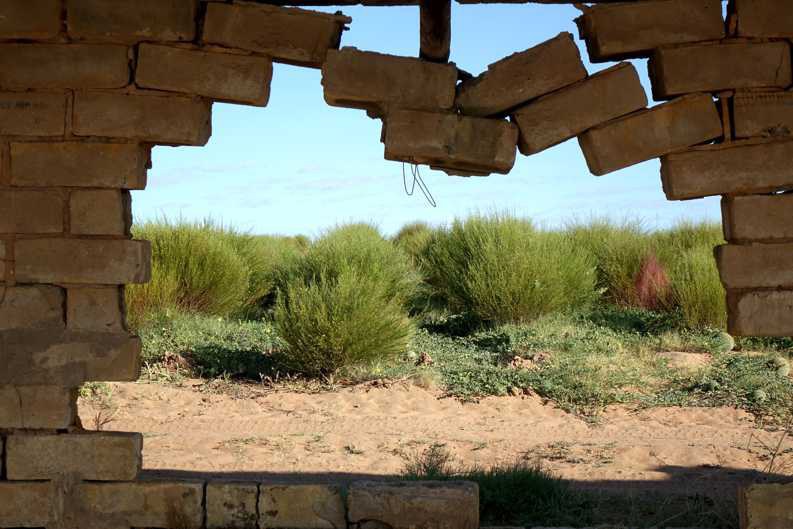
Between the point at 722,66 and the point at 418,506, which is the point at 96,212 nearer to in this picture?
the point at 418,506

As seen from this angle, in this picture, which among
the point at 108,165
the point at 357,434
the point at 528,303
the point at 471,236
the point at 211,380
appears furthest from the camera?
the point at 471,236

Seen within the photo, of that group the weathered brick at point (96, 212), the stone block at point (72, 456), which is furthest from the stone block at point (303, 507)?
the weathered brick at point (96, 212)

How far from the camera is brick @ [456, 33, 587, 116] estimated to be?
486 cm

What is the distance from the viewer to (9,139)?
192 inches

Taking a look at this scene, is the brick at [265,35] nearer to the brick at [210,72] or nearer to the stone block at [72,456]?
the brick at [210,72]

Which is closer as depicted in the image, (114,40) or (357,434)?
(114,40)

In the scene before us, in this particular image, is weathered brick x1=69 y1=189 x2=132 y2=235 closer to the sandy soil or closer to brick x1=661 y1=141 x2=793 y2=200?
the sandy soil

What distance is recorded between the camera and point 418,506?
16.1 feet

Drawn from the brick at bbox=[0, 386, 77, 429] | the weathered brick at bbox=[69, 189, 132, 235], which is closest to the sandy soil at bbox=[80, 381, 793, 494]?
the brick at bbox=[0, 386, 77, 429]

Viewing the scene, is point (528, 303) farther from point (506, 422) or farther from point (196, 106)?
point (196, 106)

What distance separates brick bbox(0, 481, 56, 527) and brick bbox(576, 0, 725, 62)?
3.68m

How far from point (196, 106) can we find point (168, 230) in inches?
359

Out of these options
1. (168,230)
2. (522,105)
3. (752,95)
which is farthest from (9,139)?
(168,230)

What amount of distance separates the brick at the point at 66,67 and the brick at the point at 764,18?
3.18 m
